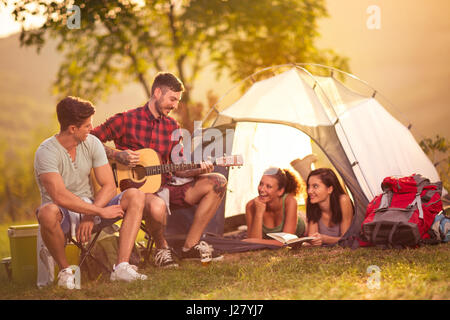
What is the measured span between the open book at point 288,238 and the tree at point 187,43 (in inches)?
352

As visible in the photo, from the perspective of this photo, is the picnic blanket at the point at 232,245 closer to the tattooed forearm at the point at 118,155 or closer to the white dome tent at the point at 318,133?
the white dome tent at the point at 318,133

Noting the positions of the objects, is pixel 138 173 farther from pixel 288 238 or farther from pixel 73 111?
pixel 288 238

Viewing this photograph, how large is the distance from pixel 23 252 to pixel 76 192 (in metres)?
0.76

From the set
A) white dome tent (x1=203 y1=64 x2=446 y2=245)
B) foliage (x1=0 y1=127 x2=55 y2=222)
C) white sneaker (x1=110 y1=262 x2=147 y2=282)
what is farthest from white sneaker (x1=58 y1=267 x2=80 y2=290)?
foliage (x1=0 y1=127 x2=55 y2=222)

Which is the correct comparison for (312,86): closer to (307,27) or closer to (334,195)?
(334,195)

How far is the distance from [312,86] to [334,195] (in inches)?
48.0

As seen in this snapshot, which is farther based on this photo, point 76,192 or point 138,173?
point 138,173

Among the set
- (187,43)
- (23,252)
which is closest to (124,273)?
(23,252)

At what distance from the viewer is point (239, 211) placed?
6207 mm

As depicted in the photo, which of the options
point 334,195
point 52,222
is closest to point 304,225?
point 334,195

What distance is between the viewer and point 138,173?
459 centimetres

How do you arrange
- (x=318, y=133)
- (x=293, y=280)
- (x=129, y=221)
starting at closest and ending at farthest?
1. (x=293, y=280)
2. (x=129, y=221)
3. (x=318, y=133)

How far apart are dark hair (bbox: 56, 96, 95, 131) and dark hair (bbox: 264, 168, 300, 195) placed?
7.68ft

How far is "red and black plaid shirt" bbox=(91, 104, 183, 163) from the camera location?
182 inches
